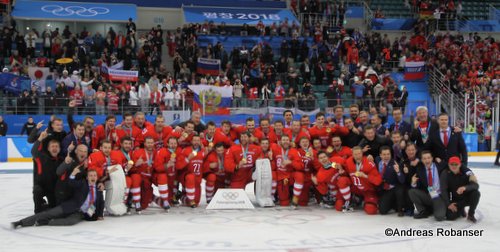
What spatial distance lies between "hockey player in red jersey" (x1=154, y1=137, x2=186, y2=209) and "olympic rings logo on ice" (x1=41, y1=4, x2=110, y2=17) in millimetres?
19200

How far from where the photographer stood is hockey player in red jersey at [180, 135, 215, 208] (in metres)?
10.1


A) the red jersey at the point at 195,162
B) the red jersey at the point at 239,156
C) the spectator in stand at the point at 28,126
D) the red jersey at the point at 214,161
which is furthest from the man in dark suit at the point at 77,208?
the spectator in stand at the point at 28,126

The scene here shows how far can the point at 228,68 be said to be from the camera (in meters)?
24.2

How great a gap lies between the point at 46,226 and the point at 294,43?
19.4 m

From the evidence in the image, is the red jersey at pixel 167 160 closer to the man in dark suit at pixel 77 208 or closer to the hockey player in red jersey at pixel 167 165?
the hockey player in red jersey at pixel 167 165

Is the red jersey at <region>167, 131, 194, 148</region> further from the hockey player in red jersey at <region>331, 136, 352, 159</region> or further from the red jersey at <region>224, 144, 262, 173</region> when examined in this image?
the hockey player in red jersey at <region>331, 136, 352, 159</region>

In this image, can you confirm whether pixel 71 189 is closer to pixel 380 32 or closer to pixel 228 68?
pixel 228 68

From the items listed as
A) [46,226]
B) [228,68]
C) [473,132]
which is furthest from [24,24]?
[46,226]

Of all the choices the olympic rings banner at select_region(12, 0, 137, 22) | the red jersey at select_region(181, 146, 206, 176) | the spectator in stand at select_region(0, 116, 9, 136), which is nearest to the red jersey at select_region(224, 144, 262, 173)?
the red jersey at select_region(181, 146, 206, 176)

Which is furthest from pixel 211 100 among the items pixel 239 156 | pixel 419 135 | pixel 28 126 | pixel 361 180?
pixel 419 135

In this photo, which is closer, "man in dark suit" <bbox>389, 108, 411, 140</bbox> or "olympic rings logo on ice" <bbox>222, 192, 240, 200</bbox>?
"olympic rings logo on ice" <bbox>222, 192, 240, 200</bbox>

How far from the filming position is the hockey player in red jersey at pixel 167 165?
32.3ft

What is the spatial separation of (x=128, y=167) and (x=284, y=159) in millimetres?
2635

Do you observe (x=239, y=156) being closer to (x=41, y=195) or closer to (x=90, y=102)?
(x=41, y=195)
